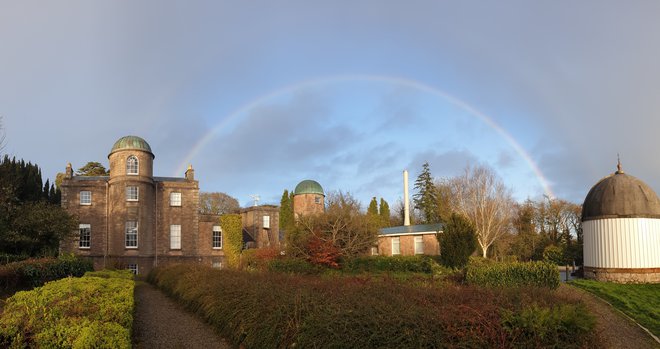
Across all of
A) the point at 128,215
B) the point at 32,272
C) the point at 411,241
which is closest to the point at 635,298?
the point at 32,272

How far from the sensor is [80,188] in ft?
120

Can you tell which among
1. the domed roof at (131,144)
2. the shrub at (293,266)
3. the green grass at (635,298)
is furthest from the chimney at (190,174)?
the green grass at (635,298)

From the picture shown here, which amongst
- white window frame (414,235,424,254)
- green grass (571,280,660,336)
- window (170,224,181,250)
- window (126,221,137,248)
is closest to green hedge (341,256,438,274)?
green grass (571,280,660,336)

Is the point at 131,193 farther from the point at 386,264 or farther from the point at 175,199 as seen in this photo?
the point at 386,264

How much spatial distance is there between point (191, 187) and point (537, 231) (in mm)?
34288

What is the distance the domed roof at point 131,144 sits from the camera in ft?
119

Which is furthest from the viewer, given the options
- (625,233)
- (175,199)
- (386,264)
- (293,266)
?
(175,199)

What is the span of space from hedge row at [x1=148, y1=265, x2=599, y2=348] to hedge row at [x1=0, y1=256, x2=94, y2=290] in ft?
35.4

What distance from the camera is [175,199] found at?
3841 centimetres

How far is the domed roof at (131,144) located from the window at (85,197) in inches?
139

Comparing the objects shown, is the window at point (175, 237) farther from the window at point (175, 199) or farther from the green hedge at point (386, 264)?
the green hedge at point (386, 264)

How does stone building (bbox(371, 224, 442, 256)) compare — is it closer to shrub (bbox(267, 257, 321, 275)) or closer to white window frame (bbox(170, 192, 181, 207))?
shrub (bbox(267, 257, 321, 275))

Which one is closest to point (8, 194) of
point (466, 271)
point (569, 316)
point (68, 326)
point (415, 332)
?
point (68, 326)

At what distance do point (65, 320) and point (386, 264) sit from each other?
18930 millimetres
